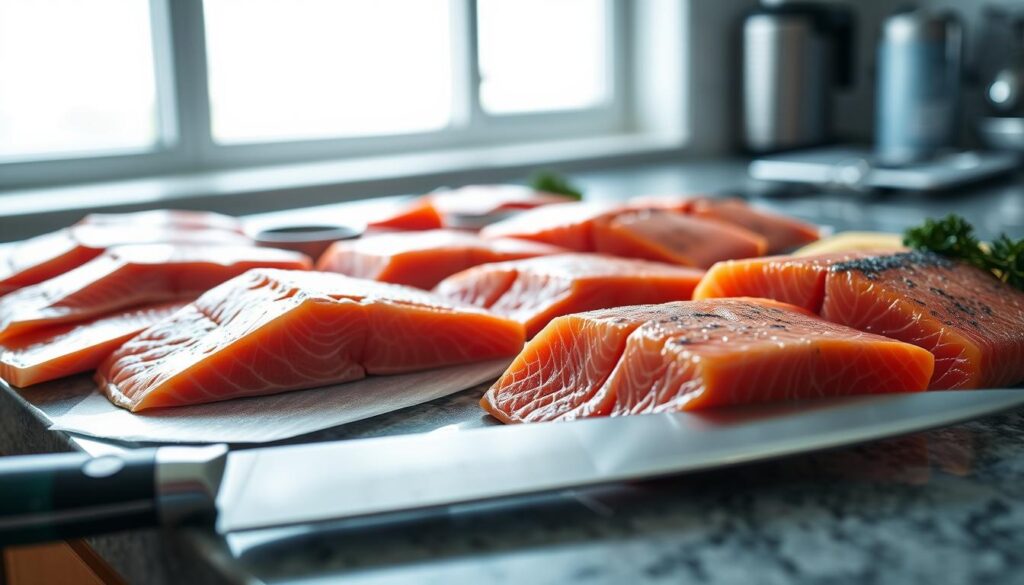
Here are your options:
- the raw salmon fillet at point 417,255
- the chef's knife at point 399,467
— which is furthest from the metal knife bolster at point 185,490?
the raw salmon fillet at point 417,255

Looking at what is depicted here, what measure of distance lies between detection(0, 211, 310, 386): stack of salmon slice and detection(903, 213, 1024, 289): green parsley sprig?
68cm

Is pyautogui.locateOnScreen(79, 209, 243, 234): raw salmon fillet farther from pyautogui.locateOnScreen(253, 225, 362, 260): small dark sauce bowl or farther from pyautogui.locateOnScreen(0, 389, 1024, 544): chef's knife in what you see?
pyautogui.locateOnScreen(0, 389, 1024, 544): chef's knife

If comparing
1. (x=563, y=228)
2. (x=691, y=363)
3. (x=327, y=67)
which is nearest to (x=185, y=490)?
(x=691, y=363)

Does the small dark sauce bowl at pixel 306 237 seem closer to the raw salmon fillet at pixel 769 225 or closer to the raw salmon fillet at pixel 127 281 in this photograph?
the raw salmon fillet at pixel 127 281

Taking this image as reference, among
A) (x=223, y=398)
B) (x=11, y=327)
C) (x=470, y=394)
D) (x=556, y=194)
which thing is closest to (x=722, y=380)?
(x=470, y=394)

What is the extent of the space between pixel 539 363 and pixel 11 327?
559 mm

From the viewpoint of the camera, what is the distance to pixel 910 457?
688 mm

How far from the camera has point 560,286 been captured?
1065 millimetres

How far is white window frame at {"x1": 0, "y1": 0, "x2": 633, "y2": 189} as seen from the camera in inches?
99.4

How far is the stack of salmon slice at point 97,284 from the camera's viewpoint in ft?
3.17

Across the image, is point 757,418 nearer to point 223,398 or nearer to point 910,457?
point 910,457

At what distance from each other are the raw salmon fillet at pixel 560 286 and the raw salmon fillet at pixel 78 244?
15.3 inches

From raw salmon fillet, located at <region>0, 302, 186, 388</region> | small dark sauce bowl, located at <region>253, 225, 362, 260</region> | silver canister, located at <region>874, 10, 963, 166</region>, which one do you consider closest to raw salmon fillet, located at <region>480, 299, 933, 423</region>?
raw salmon fillet, located at <region>0, 302, 186, 388</region>

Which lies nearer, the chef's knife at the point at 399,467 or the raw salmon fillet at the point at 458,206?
the chef's knife at the point at 399,467
